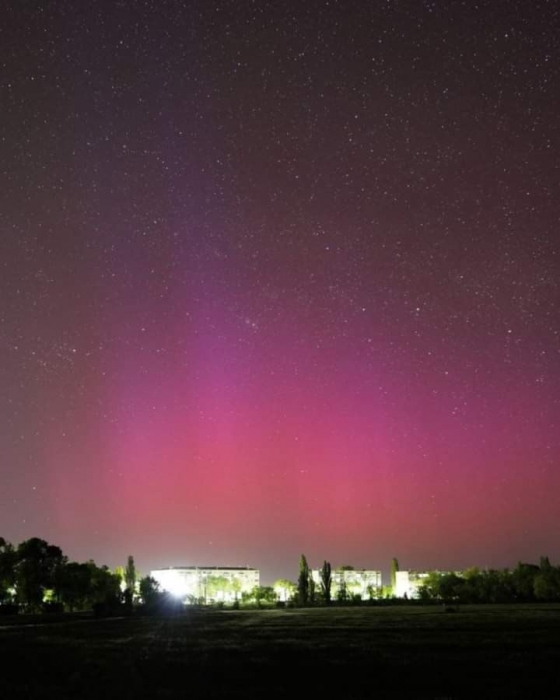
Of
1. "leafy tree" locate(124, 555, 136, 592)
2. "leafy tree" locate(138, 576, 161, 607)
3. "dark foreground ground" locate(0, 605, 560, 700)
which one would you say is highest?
"leafy tree" locate(124, 555, 136, 592)

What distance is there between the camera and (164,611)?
77.1 metres

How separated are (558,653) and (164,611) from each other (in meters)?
59.2

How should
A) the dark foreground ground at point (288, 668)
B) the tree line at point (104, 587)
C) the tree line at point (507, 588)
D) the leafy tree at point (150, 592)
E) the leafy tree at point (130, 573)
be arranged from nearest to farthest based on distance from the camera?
the dark foreground ground at point (288, 668) < the leafy tree at point (150, 592) < the tree line at point (104, 587) < the tree line at point (507, 588) < the leafy tree at point (130, 573)

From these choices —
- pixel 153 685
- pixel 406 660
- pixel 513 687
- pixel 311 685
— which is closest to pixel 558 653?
pixel 406 660

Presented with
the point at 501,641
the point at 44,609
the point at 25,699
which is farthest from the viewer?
the point at 44,609

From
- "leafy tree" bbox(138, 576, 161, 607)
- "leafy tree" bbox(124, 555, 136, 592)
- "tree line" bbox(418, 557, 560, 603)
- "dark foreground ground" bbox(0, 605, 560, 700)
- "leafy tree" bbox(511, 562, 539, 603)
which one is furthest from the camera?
"leafy tree" bbox(124, 555, 136, 592)

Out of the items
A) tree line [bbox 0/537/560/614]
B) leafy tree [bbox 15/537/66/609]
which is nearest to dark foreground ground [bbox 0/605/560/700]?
tree line [bbox 0/537/560/614]

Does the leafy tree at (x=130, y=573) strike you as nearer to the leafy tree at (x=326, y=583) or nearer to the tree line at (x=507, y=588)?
the leafy tree at (x=326, y=583)

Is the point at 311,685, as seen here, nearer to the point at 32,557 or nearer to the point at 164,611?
the point at 164,611

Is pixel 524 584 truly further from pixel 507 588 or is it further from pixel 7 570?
pixel 7 570

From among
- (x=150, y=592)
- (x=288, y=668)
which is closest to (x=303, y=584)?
(x=150, y=592)

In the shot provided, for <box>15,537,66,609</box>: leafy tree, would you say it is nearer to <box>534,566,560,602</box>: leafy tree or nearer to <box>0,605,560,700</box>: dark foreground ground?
<box>0,605,560,700</box>: dark foreground ground

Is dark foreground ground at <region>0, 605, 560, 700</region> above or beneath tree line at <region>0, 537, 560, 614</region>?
beneath

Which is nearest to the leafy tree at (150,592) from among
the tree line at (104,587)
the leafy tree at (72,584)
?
the tree line at (104,587)
